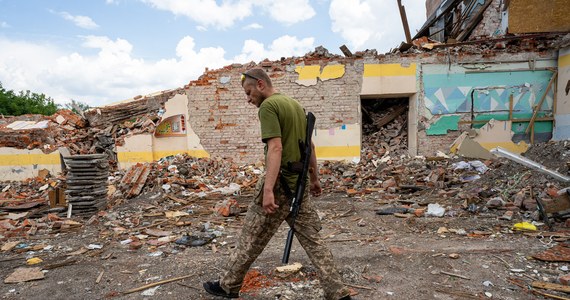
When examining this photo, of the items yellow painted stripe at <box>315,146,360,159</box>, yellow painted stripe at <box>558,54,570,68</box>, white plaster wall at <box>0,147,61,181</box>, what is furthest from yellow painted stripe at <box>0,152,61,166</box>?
yellow painted stripe at <box>558,54,570,68</box>

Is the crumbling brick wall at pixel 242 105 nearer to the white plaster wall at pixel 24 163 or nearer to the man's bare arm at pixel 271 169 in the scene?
the white plaster wall at pixel 24 163

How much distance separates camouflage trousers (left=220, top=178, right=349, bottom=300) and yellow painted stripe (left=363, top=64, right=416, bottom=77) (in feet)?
25.6

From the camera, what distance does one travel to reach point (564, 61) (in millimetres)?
8578

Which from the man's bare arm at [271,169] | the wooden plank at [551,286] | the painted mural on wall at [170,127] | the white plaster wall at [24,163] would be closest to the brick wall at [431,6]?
the painted mural on wall at [170,127]

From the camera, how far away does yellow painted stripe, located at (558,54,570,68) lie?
8.47 metres

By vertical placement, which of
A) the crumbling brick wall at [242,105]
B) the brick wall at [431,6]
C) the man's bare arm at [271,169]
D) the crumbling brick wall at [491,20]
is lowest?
the man's bare arm at [271,169]

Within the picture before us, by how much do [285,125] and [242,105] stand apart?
777cm

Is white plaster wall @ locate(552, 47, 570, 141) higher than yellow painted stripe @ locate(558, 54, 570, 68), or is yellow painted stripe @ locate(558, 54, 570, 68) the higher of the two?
yellow painted stripe @ locate(558, 54, 570, 68)

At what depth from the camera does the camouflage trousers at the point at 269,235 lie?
7.98 feet

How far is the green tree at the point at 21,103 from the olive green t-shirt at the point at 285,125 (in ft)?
97.7

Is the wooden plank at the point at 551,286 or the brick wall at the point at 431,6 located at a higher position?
the brick wall at the point at 431,6

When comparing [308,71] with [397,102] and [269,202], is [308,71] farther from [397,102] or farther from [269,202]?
[269,202]

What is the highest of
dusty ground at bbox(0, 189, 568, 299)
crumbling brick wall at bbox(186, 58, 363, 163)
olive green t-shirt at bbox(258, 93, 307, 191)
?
crumbling brick wall at bbox(186, 58, 363, 163)

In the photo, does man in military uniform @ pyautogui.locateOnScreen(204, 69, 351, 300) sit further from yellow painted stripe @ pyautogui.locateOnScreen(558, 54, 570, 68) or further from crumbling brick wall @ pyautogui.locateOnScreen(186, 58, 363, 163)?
yellow painted stripe @ pyautogui.locateOnScreen(558, 54, 570, 68)
